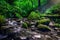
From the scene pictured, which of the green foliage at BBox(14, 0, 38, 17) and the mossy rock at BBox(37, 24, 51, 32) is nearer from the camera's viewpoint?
the mossy rock at BBox(37, 24, 51, 32)

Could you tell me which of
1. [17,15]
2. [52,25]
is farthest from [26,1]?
[52,25]

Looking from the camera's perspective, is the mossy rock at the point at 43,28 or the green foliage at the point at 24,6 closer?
the mossy rock at the point at 43,28

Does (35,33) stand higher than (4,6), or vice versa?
(4,6)

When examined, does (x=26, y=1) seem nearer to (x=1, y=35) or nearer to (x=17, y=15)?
(x=17, y=15)

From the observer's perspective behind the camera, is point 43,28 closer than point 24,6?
Yes

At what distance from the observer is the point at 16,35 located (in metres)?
5.89

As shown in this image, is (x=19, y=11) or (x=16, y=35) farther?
(x=19, y=11)

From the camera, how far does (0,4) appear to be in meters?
8.93

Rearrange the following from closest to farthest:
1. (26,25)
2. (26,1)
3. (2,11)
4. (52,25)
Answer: (26,25), (52,25), (2,11), (26,1)

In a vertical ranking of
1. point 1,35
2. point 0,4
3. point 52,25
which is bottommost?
point 52,25

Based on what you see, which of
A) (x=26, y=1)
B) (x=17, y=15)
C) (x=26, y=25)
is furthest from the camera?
(x=26, y=1)

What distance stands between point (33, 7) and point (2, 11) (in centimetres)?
341

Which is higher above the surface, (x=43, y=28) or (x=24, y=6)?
(x=24, y=6)

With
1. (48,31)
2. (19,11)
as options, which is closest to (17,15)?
(19,11)
